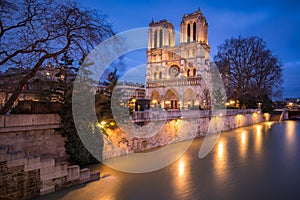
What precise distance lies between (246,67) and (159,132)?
64.3 feet

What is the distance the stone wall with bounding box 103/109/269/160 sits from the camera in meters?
10.3

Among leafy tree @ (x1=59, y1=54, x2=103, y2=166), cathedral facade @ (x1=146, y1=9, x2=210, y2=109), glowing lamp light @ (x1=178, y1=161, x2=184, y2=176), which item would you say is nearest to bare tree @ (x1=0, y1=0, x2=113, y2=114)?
leafy tree @ (x1=59, y1=54, x2=103, y2=166)

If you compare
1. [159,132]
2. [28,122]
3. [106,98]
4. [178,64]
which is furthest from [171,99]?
[28,122]

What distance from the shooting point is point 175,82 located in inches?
1618

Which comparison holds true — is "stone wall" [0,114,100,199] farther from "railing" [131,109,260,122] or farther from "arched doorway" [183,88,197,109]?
"arched doorway" [183,88,197,109]

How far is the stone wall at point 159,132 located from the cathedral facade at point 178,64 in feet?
56.1

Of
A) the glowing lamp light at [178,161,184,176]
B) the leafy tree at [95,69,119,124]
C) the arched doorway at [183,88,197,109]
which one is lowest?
the glowing lamp light at [178,161,184,176]

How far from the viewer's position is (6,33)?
7.71m

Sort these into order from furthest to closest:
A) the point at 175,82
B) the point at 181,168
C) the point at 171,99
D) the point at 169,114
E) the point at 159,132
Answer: the point at 171,99 < the point at 175,82 < the point at 169,114 < the point at 159,132 < the point at 181,168

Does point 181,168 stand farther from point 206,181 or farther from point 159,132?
point 159,132

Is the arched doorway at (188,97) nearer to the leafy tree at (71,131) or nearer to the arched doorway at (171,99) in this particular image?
the arched doorway at (171,99)

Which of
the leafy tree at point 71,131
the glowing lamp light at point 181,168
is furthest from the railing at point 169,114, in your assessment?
the glowing lamp light at point 181,168

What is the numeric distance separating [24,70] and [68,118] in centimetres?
240

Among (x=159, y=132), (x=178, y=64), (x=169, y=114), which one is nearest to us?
(x=159, y=132)
